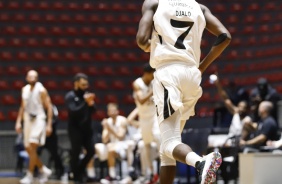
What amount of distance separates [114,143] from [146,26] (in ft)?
21.8

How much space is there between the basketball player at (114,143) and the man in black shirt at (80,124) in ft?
1.29

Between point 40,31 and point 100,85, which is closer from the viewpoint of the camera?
point 100,85

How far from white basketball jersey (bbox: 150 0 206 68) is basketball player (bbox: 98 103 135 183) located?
20.2ft

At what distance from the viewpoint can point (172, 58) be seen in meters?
5.36

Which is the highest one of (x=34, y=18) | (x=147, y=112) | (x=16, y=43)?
(x=34, y=18)

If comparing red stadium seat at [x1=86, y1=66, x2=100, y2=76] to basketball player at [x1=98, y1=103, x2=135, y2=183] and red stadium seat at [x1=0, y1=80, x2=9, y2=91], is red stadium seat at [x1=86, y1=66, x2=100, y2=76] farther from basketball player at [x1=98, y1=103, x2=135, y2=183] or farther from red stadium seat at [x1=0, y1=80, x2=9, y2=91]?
basketball player at [x1=98, y1=103, x2=135, y2=183]

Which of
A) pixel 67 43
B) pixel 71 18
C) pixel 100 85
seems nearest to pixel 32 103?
pixel 100 85

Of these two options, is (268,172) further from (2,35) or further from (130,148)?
(2,35)

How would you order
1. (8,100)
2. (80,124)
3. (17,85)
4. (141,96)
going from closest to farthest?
(141,96) < (80,124) < (8,100) < (17,85)

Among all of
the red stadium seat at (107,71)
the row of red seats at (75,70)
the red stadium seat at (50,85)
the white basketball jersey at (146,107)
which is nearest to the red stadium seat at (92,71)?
the row of red seats at (75,70)

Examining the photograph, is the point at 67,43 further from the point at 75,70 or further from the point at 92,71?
the point at 92,71

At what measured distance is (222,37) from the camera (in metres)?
5.59

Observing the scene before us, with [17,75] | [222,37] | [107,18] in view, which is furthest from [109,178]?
[107,18]

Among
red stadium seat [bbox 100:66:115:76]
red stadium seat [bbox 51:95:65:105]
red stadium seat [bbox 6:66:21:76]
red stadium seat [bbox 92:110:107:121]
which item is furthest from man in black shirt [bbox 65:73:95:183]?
red stadium seat [bbox 100:66:115:76]
